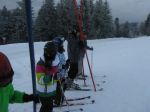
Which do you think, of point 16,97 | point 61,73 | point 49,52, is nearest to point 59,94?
point 61,73

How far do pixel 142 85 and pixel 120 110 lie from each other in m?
2.50

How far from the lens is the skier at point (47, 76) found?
21.0 ft

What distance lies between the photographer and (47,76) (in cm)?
643

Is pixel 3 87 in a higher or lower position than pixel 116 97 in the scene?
higher

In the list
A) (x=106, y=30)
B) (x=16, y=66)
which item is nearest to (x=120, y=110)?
(x=16, y=66)

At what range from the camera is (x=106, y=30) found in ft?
204

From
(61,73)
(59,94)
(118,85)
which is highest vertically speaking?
(61,73)

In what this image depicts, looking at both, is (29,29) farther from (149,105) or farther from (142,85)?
(142,85)

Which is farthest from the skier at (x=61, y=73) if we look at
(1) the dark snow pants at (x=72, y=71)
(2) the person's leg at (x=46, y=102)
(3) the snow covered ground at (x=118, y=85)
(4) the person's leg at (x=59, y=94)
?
(1) the dark snow pants at (x=72, y=71)

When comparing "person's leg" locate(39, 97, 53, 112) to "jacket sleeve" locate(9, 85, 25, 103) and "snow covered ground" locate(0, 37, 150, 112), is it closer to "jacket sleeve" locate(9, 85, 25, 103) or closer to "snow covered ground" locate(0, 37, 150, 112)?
"snow covered ground" locate(0, 37, 150, 112)

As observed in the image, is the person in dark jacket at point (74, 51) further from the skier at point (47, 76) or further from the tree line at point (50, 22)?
the tree line at point (50, 22)

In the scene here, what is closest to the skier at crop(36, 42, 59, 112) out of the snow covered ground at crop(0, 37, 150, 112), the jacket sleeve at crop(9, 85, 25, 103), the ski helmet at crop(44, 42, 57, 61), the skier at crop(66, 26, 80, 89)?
the ski helmet at crop(44, 42, 57, 61)

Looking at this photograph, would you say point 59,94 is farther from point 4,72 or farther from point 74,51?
point 4,72

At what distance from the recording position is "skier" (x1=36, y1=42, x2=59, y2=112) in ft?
21.0
